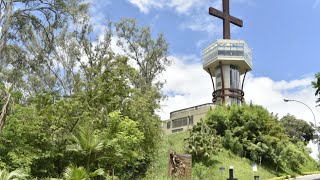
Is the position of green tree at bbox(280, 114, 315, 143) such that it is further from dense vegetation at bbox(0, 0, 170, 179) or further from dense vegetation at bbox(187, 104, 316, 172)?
dense vegetation at bbox(0, 0, 170, 179)

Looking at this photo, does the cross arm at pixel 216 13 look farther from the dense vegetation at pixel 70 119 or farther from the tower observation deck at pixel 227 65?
the dense vegetation at pixel 70 119

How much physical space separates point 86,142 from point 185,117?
31924 millimetres

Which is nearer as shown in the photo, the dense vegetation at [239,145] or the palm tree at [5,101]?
the palm tree at [5,101]

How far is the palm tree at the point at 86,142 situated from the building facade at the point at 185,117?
2802 cm

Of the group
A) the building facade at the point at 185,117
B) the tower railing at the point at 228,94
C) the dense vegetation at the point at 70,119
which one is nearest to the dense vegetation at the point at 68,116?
the dense vegetation at the point at 70,119

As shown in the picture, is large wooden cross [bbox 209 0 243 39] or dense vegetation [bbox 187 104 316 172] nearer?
dense vegetation [bbox 187 104 316 172]

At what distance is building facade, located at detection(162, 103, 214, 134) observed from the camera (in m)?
47.0

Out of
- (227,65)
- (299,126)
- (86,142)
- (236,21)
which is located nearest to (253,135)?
(227,65)

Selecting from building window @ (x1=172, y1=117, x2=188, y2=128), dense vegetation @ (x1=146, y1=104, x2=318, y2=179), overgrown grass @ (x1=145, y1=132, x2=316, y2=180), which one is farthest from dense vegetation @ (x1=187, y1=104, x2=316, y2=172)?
building window @ (x1=172, y1=117, x2=188, y2=128)

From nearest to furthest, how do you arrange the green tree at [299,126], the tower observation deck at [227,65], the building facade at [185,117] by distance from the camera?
the building facade at [185,117] < the tower observation deck at [227,65] < the green tree at [299,126]

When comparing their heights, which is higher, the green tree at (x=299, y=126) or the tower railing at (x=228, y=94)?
the tower railing at (x=228, y=94)

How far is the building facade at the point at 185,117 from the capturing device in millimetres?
47006

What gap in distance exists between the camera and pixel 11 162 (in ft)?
54.0

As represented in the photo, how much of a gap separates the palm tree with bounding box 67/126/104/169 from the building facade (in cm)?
2802
